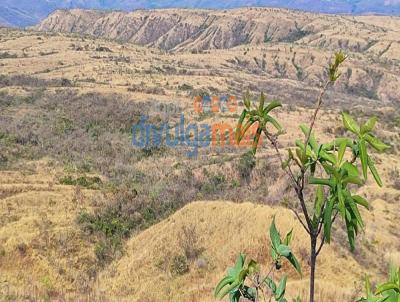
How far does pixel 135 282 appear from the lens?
10547 mm

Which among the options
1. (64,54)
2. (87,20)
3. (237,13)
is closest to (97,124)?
(64,54)

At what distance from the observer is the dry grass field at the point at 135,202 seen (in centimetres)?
1047

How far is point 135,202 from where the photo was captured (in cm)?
1551

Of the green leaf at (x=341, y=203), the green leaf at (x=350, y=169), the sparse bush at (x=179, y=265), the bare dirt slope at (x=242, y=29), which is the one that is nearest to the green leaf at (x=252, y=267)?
the green leaf at (x=341, y=203)

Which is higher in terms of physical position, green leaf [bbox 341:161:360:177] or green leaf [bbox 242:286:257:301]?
green leaf [bbox 341:161:360:177]

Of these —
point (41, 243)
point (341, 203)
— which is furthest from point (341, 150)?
point (41, 243)

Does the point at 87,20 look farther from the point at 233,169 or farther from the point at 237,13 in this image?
the point at 233,169

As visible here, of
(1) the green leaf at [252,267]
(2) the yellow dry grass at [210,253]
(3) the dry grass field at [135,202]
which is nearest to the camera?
(1) the green leaf at [252,267]

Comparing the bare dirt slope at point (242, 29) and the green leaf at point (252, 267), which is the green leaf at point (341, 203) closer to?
the green leaf at point (252, 267)

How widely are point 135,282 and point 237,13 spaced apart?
119m

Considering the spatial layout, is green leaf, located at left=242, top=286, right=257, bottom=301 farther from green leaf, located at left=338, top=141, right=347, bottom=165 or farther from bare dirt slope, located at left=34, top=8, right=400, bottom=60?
bare dirt slope, located at left=34, top=8, right=400, bottom=60

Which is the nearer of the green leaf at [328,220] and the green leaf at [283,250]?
the green leaf at [328,220]

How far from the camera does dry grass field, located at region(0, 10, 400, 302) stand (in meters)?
10.5

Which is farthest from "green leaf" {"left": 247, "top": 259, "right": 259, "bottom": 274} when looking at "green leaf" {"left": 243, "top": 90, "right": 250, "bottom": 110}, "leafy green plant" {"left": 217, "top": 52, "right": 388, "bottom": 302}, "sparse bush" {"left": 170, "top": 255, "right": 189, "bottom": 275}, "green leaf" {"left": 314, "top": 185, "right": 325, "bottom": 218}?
"sparse bush" {"left": 170, "top": 255, "right": 189, "bottom": 275}
